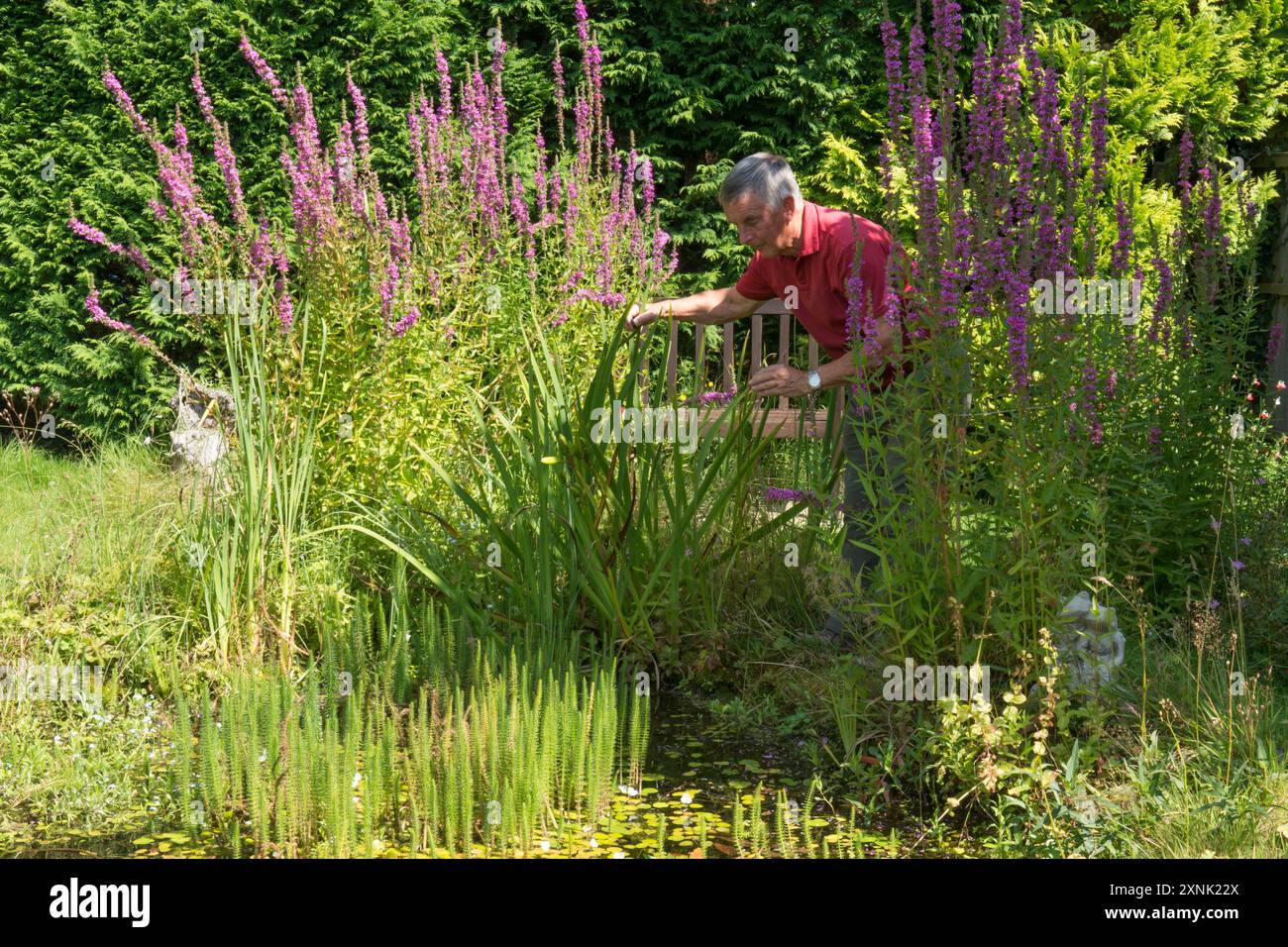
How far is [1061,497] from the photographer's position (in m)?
2.99

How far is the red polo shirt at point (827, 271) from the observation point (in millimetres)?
3842

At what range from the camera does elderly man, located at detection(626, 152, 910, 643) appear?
3.77 meters

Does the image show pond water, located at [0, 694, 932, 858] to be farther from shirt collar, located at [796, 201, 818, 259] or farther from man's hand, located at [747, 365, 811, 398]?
shirt collar, located at [796, 201, 818, 259]

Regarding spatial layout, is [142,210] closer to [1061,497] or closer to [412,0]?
[412,0]

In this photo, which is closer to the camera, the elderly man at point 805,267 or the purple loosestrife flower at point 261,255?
the elderly man at point 805,267

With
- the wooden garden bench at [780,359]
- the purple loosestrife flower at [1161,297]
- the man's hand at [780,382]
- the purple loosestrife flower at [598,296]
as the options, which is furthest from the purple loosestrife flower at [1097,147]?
the wooden garden bench at [780,359]

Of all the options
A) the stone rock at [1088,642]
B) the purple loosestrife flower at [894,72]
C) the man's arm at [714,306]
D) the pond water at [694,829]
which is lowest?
the pond water at [694,829]

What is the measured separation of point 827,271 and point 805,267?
11 cm

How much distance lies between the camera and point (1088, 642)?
3.08 meters

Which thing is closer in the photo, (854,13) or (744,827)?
(744,827)

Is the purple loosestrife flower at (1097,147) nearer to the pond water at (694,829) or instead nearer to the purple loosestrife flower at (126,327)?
the pond water at (694,829)

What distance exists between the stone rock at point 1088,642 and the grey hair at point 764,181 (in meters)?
1.57

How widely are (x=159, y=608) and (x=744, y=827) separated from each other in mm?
2249
